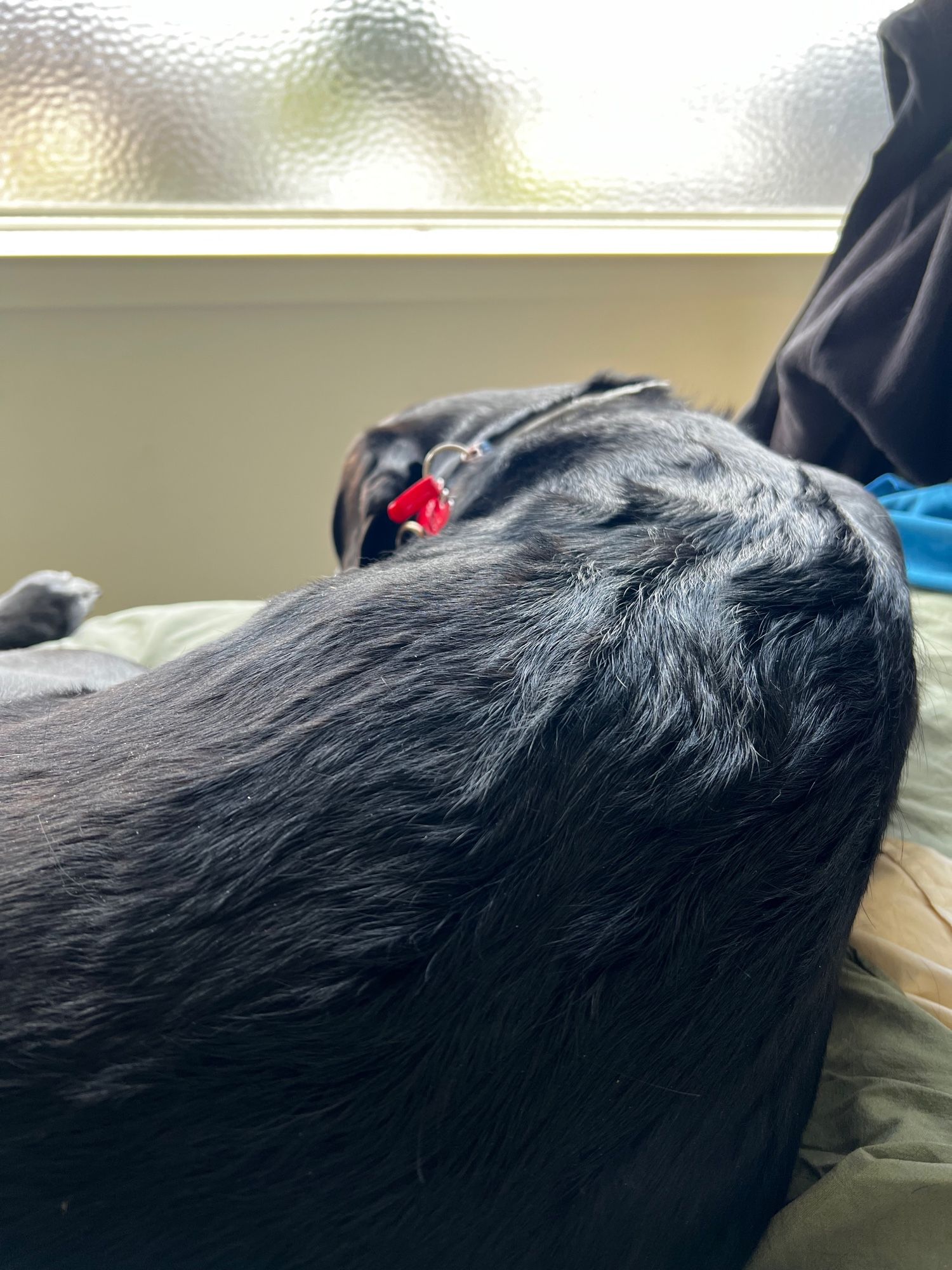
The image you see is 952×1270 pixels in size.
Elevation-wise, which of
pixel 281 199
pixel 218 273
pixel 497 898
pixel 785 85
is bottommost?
pixel 497 898

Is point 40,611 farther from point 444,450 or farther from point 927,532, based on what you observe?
point 927,532

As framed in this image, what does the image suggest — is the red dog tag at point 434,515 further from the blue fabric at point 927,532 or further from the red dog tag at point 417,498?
the blue fabric at point 927,532

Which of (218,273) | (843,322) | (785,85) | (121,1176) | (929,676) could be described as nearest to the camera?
(121,1176)

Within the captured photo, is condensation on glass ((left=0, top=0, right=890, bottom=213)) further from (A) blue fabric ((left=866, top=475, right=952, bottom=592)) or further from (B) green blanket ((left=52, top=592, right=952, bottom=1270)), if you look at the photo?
(B) green blanket ((left=52, top=592, right=952, bottom=1270))

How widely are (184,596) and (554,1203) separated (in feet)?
5.56

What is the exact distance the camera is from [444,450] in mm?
1273

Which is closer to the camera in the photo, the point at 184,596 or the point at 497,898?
the point at 497,898

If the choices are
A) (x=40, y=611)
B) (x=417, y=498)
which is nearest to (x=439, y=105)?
(x=417, y=498)

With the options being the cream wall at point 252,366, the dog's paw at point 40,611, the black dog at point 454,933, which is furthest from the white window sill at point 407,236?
the black dog at point 454,933

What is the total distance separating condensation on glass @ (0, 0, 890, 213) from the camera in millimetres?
1521

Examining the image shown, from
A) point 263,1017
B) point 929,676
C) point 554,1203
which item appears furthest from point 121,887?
point 929,676

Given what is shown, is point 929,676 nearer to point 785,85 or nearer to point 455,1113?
point 455,1113

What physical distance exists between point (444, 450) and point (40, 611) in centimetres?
63

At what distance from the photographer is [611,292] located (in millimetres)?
1913
